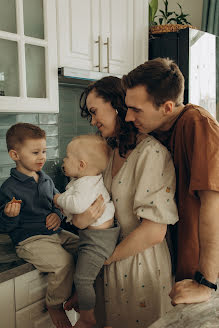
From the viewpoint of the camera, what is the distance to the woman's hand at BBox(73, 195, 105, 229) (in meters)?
1.21

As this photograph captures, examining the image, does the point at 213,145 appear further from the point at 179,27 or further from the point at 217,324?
the point at 179,27

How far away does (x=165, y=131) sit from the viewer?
130 cm

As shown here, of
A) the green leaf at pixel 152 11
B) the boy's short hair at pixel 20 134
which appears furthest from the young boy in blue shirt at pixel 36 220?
the green leaf at pixel 152 11

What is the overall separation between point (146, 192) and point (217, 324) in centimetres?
45

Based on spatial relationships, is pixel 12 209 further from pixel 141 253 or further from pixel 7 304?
pixel 141 253

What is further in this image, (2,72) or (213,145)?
(2,72)

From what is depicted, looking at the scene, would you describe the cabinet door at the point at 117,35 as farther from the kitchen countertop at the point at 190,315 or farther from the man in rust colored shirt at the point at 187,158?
the kitchen countertop at the point at 190,315

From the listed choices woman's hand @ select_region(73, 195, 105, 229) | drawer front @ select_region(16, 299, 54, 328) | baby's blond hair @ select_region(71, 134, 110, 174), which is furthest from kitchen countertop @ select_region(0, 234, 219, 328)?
baby's blond hair @ select_region(71, 134, 110, 174)

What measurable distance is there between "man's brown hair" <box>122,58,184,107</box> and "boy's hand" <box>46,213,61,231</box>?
66 cm

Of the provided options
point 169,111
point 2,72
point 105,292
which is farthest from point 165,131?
point 2,72

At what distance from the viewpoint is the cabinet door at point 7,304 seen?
1262 millimetres

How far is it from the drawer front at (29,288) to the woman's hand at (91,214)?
1.04 ft

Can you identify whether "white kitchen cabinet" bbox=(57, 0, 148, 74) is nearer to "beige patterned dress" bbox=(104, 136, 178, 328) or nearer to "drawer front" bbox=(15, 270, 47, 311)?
"beige patterned dress" bbox=(104, 136, 178, 328)

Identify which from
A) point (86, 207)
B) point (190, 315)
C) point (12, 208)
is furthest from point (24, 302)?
point (190, 315)
